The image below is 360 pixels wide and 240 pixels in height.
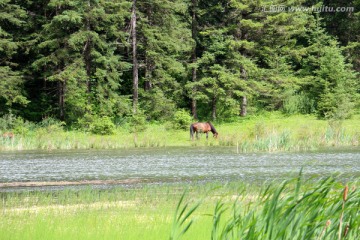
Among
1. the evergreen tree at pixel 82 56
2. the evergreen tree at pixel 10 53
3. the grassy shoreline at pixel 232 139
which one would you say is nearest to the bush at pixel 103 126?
the grassy shoreline at pixel 232 139

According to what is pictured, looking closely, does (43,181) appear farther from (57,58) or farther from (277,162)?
(57,58)

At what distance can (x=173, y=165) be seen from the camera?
19797 millimetres

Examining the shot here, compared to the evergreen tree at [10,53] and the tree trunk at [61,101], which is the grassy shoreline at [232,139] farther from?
the evergreen tree at [10,53]

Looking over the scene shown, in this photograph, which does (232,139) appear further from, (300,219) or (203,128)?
(300,219)

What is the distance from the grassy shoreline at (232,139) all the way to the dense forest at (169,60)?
2.31 meters

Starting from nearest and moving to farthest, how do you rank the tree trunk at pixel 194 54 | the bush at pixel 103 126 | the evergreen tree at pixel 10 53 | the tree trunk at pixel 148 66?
the bush at pixel 103 126, the evergreen tree at pixel 10 53, the tree trunk at pixel 148 66, the tree trunk at pixel 194 54

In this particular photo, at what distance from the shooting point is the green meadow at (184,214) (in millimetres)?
4840

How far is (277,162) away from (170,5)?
21.2 metres

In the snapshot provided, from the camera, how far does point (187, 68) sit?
42.0 m

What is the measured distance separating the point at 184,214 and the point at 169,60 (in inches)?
1182

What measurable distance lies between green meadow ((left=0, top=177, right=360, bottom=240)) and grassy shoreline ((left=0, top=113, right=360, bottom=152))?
42.9ft

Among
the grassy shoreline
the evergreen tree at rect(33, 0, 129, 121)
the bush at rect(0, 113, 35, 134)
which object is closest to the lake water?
the grassy shoreline

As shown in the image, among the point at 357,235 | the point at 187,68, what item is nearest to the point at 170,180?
the point at 357,235

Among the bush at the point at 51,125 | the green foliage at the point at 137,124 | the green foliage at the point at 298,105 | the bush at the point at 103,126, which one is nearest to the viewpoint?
the bush at the point at 51,125
